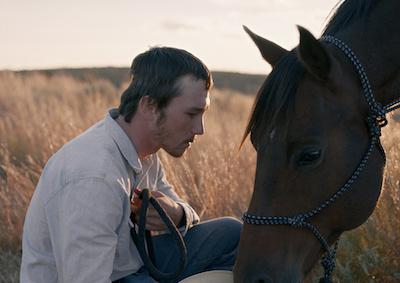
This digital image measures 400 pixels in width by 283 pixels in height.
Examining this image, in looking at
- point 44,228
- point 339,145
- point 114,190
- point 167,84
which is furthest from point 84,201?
point 339,145

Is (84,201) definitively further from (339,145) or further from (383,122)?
(383,122)

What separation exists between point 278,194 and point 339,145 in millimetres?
293

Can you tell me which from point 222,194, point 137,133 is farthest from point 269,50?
point 222,194

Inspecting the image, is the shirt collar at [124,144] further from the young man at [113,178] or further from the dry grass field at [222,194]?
the dry grass field at [222,194]

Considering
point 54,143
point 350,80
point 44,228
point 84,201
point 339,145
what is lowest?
point 54,143

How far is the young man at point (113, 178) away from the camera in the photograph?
243 cm

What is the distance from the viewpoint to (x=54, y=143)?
552 centimetres

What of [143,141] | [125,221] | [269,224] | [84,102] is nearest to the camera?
[269,224]

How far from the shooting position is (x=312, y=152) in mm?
2203

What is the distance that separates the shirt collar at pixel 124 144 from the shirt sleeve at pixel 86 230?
263mm

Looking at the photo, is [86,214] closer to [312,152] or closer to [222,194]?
[312,152]

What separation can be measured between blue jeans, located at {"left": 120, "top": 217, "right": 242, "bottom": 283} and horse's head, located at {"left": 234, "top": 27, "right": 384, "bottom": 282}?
40.8 inches

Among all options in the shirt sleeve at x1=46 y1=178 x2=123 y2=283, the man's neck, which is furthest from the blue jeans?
the shirt sleeve at x1=46 y1=178 x2=123 y2=283

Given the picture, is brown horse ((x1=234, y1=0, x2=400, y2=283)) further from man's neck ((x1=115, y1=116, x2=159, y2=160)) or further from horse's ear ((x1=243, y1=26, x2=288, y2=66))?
man's neck ((x1=115, y1=116, x2=159, y2=160))
